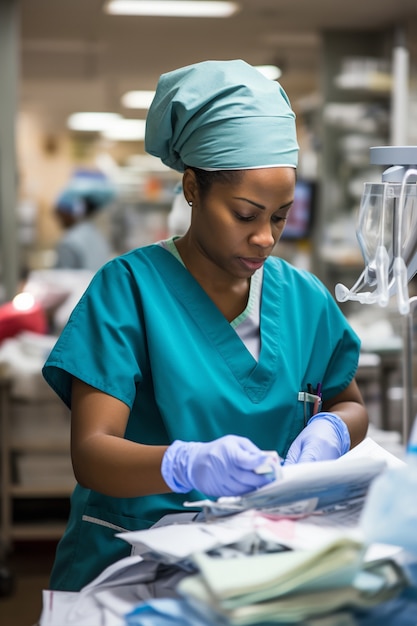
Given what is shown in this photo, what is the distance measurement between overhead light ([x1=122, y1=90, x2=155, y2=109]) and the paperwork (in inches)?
317

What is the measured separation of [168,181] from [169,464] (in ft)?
28.5

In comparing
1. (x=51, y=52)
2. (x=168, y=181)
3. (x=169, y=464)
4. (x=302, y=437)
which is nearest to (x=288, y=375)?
(x=302, y=437)

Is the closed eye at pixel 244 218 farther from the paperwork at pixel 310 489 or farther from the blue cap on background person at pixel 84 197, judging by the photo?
the blue cap on background person at pixel 84 197

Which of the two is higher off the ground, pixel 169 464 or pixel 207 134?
pixel 207 134

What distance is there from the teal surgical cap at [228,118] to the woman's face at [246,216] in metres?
0.03

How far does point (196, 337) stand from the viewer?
1.47 m

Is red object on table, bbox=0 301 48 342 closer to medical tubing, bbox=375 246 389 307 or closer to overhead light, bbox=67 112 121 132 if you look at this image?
medical tubing, bbox=375 246 389 307

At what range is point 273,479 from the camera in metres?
1.12

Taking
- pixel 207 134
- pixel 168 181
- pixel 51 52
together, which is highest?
pixel 51 52

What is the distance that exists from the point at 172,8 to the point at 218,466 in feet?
15.9

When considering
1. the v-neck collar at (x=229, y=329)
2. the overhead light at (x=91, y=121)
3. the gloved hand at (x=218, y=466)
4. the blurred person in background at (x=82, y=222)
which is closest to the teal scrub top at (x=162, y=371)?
the v-neck collar at (x=229, y=329)

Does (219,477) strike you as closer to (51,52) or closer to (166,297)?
(166,297)

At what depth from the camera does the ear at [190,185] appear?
147 cm

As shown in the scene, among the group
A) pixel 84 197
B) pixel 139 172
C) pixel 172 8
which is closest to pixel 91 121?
pixel 139 172
